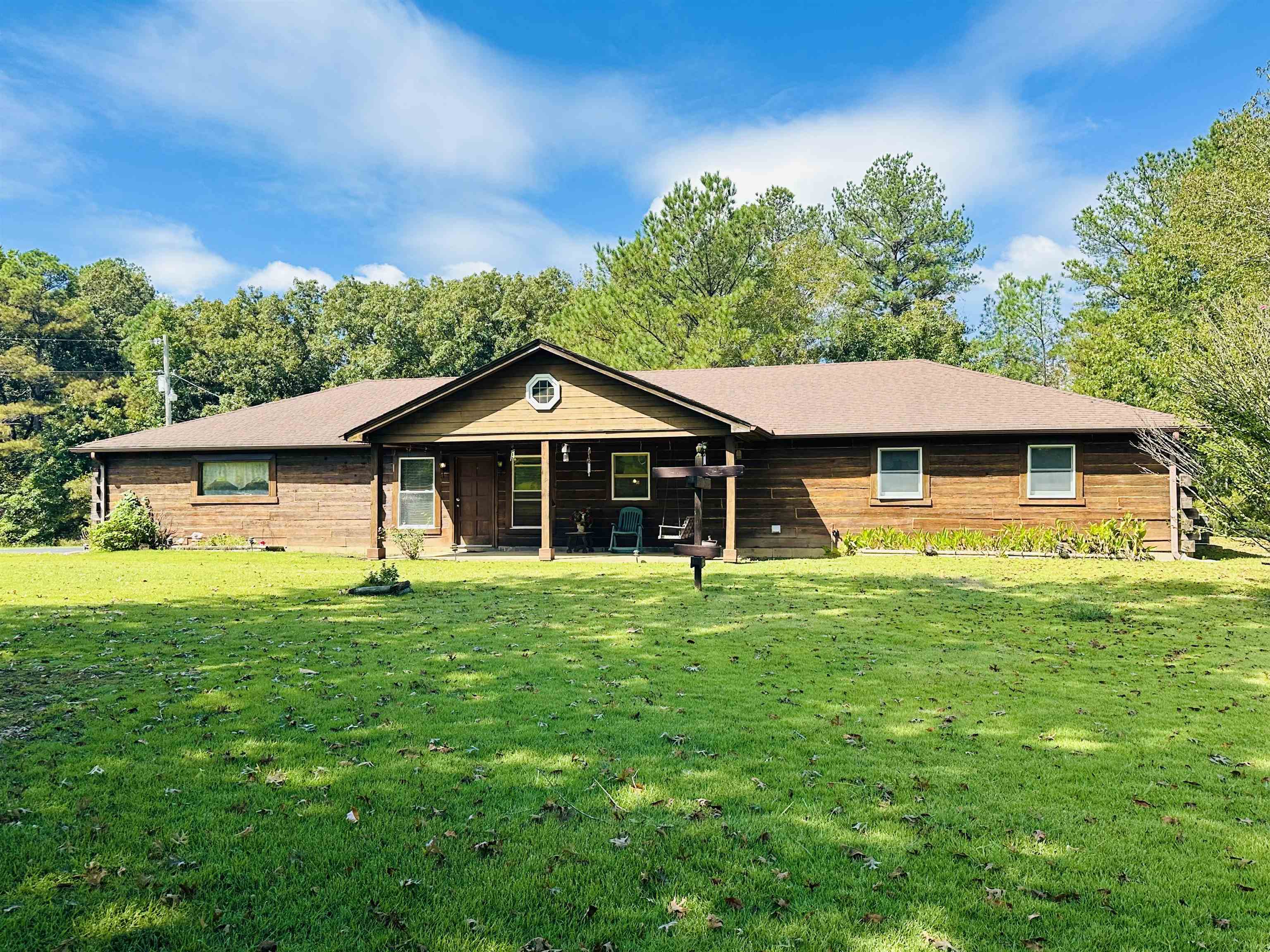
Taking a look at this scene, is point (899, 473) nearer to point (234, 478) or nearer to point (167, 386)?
point (234, 478)

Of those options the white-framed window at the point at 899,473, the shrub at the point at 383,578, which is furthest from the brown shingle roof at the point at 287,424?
the white-framed window at the point at 899,473

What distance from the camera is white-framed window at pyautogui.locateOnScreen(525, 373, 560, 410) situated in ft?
53.4

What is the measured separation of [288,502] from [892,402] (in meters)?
16.1

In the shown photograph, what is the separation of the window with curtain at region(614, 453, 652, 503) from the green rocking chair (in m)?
0.32

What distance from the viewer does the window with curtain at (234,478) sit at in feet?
65.1

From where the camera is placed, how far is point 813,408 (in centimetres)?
1878

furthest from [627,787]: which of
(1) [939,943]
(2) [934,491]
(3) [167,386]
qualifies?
(3) [167,386]

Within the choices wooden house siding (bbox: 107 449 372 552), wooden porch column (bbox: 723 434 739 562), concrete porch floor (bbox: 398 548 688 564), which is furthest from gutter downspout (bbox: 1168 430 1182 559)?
wooden house siding (bbox: 107 449 372 552)

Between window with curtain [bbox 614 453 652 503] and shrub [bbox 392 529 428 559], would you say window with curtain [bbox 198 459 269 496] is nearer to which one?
shrub [bbox 392 529 428 559]

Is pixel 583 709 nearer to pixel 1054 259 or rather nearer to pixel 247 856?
pixel 247 856

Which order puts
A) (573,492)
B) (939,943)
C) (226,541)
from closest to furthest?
(939,943), (573,492), (226,541)

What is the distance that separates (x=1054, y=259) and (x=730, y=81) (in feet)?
96.6

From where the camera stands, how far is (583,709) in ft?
17.9

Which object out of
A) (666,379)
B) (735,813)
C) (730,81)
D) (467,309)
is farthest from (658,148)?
(735,813)
